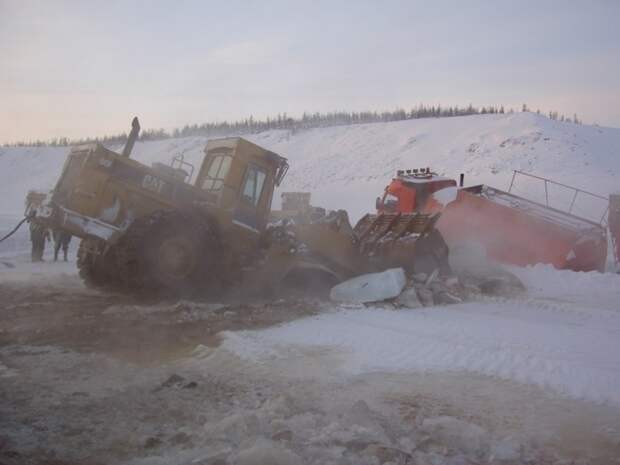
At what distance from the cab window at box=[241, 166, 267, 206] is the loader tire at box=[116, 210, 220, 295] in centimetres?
99

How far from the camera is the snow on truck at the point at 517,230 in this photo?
12.6m

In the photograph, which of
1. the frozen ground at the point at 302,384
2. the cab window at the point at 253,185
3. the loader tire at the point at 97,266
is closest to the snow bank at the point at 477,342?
the frozen ground at the point at 302,384

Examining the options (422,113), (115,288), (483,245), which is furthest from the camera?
(422,113)

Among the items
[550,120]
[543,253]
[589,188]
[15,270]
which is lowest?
[15,270]

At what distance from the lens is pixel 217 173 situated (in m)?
9.93

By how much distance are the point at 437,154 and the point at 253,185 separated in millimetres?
29943

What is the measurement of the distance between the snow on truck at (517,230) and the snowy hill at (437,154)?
1364 centimetres

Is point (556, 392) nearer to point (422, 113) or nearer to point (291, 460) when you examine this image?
point (291, 460)

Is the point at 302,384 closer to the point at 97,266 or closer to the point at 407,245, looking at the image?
the point at 97,266

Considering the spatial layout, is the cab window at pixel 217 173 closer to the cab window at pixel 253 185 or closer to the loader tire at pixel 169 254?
the cab window at pixel 253 185

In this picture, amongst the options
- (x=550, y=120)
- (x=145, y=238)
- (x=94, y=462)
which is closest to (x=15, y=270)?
(x=145, y=238)

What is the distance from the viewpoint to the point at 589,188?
26391mm

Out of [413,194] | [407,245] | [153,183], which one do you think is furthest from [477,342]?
[413,194]

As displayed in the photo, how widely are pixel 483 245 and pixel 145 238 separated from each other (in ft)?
27.7
